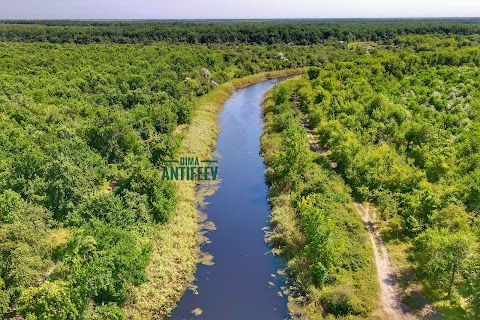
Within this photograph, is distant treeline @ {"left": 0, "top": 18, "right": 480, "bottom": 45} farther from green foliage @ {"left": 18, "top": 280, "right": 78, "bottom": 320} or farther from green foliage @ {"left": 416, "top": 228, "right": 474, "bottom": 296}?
green foliage @ {"left": 18, "top": 280, "right": 78, "bottom": 320}

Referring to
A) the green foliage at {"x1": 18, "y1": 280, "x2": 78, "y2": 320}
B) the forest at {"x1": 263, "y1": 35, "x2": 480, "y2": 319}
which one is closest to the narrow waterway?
the forest at {"x1": 263, "y1": 35, "x2": 480, "y2": 319}

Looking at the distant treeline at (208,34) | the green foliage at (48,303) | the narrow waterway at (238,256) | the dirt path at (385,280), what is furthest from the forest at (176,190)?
the distant treeline at (208,34)

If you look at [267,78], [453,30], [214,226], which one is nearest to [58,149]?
[214,226]

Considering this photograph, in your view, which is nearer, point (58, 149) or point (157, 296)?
point (157, 296)

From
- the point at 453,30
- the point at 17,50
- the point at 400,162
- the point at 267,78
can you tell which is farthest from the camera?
the point at 453,30

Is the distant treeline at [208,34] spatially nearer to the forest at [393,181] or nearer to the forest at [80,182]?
the forest at [80,182]

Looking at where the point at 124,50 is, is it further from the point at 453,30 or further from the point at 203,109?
the point at 453,30
